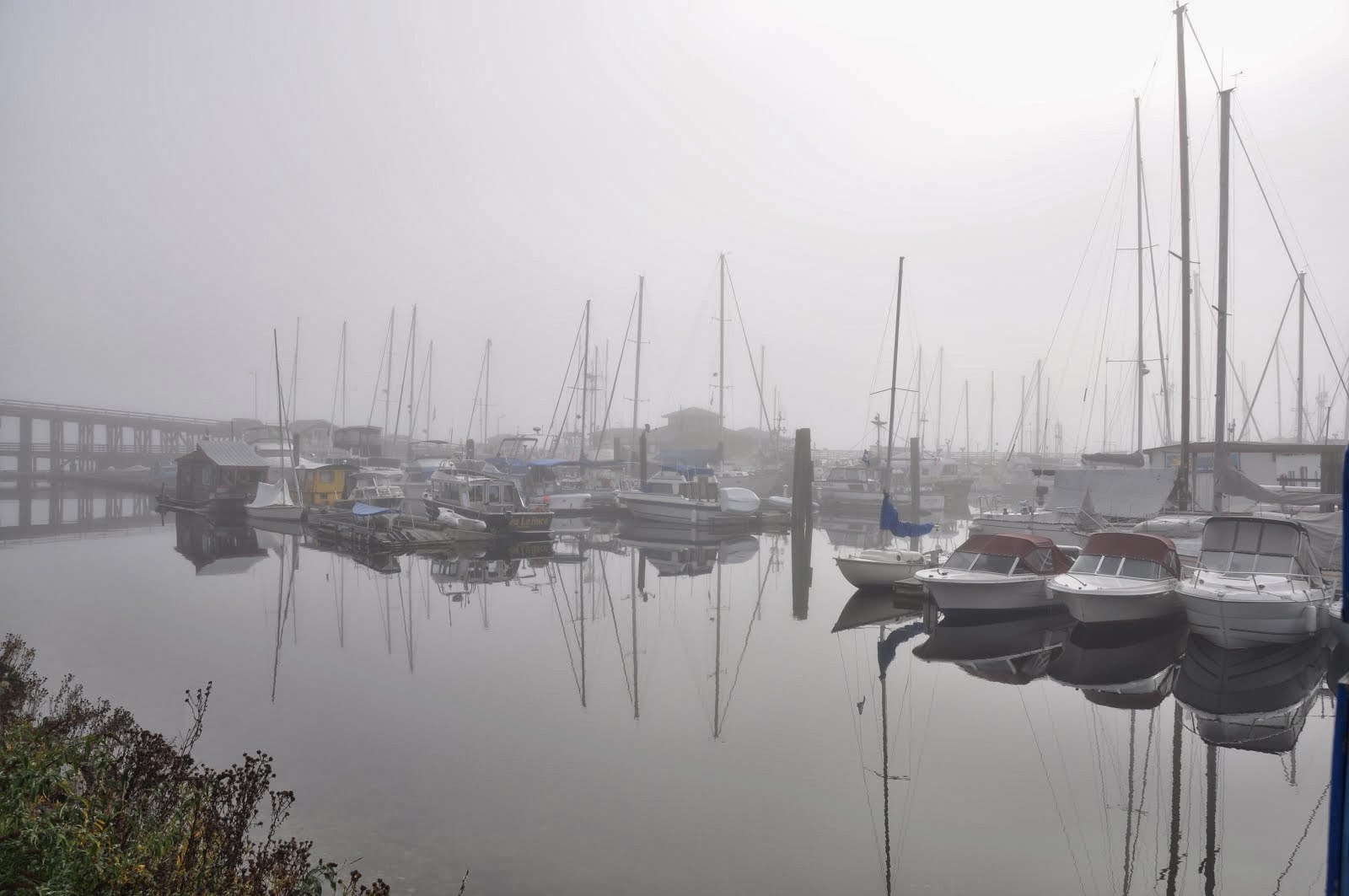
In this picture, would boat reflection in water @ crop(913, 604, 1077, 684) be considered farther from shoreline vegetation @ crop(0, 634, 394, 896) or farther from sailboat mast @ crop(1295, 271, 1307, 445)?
sailboat mast @ crop(1295, 271, 1307, 445)

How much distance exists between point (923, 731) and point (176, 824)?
400 inches

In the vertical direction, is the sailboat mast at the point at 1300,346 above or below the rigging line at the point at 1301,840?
above

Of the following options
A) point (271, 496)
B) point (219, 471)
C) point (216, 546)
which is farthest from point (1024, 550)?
point (219, 471)

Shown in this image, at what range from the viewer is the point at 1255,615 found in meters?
17.0

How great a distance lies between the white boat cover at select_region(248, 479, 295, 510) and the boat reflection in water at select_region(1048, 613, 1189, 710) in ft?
143

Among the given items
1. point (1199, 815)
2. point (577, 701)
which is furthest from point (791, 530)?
point (1199, 815)

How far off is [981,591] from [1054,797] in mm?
10187

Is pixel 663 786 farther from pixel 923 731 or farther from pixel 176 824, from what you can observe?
pixel 176 824

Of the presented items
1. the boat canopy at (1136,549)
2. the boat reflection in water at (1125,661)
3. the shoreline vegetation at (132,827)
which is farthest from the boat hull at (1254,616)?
the shoreline vegetation at (132,827)

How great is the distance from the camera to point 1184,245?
29.1m

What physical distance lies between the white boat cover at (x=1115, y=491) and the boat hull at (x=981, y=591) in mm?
12291

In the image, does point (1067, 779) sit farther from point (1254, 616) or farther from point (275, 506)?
point (275, 506)

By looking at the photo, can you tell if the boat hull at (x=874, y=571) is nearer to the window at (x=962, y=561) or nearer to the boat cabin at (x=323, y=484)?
the window at (x=962, y=561)

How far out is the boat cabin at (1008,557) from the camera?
2103cm
